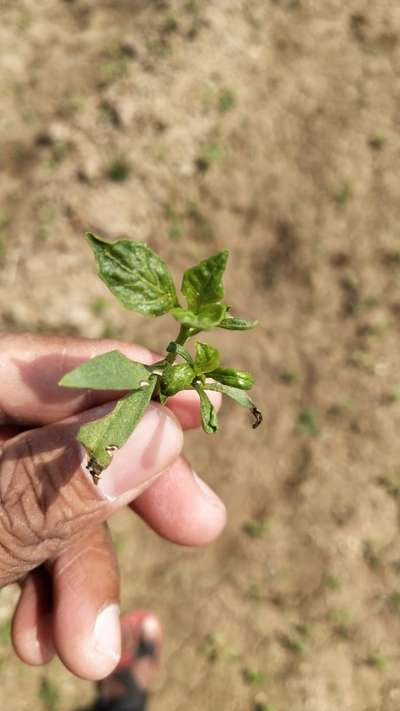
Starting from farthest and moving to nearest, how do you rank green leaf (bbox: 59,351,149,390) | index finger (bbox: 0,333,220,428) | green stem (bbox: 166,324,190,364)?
index finger (bbox: 0,333,220,428), green stem (bbox: 166,324,190,364), green leaf (bbox: 59,351,149,390)

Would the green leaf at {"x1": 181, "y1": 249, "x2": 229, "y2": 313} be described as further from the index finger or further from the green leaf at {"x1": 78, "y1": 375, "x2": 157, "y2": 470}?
the index finger

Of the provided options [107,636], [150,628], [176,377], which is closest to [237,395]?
[176,377]

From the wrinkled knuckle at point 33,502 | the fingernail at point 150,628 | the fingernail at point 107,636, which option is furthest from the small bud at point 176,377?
the fingernail at point 150,628

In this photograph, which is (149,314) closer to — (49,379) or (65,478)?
(65,478)

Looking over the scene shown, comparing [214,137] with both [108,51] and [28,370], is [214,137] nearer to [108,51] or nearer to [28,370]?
[108,51]

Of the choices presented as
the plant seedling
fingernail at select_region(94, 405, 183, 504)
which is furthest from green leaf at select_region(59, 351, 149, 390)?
fingernail at select_region(94, 405, 183, 504)
